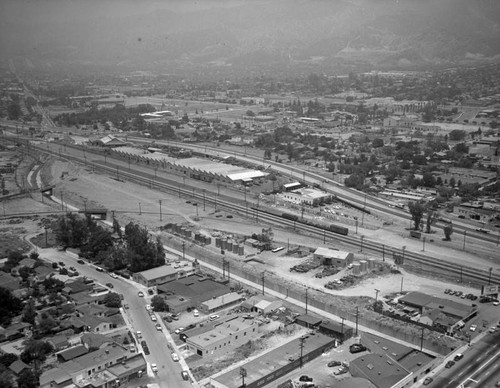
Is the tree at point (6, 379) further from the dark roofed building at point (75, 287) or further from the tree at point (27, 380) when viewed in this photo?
the dark roofed building at point (75, 287)

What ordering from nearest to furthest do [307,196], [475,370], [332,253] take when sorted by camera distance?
1. [475,370]
2. [332,253]
3. [307,196]

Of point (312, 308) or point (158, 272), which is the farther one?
point (158, 272)

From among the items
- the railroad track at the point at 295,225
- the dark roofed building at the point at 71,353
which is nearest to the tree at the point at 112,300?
the dark roofed building at the point at 71,353

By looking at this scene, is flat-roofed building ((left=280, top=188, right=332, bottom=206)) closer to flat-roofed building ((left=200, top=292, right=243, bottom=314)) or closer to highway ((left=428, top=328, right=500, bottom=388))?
flat-roofed building ((left=200, top=292, right=243, bottom=314))

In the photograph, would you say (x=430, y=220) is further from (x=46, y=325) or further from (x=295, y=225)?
(x=46, y=325)

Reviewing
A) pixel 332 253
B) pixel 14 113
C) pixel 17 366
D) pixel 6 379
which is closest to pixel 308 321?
pixel 332 253

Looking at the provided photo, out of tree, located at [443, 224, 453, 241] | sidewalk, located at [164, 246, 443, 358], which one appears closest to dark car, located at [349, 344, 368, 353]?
sidewalk, located at [164, 246, 443, 358]

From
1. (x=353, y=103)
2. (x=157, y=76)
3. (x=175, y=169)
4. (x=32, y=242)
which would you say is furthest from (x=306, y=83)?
(x=32, y=242)
